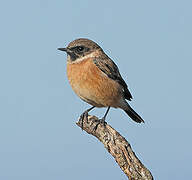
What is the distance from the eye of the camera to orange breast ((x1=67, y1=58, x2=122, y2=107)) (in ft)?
31.1

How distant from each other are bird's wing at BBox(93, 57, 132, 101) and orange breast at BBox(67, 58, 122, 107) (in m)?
0.09

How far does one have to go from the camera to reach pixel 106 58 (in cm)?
1007

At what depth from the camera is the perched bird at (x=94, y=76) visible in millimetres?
9500

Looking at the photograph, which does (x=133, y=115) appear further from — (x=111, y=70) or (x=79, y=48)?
(x=79, y=48)

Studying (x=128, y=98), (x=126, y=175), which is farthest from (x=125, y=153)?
(x=128, y=98)

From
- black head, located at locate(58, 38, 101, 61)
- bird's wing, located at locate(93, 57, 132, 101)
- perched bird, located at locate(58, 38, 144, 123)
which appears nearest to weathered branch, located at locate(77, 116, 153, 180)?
perched bird, located at locate(58, 38, 144, 123)

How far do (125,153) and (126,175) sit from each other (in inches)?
14.5

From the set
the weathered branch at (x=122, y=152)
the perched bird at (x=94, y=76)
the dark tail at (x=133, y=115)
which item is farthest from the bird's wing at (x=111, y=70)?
the weathered branch at (x=122, y=152)

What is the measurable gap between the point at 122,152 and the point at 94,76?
187 cm

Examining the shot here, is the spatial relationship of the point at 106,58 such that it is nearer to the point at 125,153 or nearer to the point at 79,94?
the point at 79,94

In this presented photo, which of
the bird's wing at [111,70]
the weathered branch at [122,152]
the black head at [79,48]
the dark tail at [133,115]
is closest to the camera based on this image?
the weathered branch at [122,152]

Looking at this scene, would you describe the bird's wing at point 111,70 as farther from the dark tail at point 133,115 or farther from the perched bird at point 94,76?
the dark tail at point 133,115

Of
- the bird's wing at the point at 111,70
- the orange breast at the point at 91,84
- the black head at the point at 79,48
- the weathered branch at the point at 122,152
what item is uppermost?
the black head at the point at 79,48

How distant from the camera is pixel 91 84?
31.0 ft
